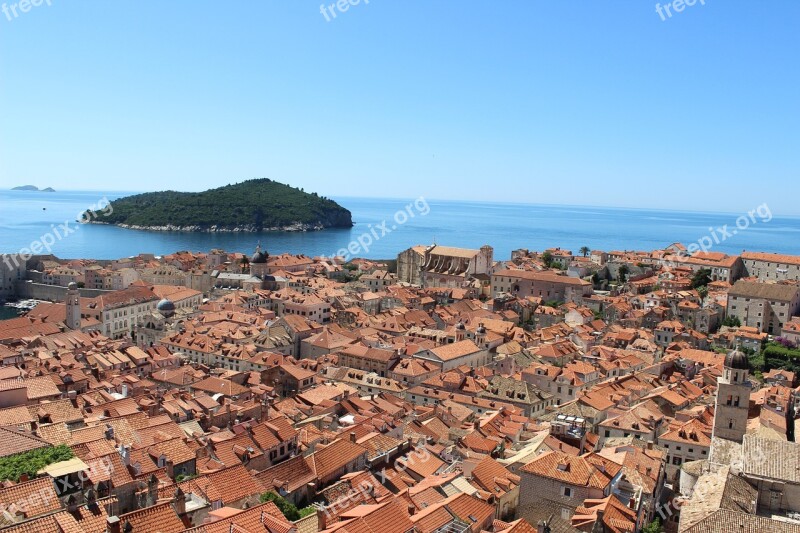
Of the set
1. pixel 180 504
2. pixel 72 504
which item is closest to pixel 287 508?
pixel 180 504

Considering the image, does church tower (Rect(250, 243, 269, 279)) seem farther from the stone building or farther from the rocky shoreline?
the rocky shoreline

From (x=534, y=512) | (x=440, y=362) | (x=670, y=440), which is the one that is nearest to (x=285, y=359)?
(x=440, y=362)

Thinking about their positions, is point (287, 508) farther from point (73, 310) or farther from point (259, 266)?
point (259, 266)

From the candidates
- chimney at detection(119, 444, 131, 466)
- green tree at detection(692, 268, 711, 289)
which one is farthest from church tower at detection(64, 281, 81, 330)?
green tree at detection(692, 268, 711, 289)

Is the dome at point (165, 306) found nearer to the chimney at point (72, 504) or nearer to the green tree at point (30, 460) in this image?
the green tree at point (30, 460)

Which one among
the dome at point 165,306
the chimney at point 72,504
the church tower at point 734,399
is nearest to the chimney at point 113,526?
the chimney at point 72,504

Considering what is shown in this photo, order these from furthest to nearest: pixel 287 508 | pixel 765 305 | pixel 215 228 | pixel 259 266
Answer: pixel 215 228 → pixel 259 266 → pixel 765 305 → pixel 287 508

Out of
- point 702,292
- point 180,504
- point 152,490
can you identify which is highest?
point 180,504
